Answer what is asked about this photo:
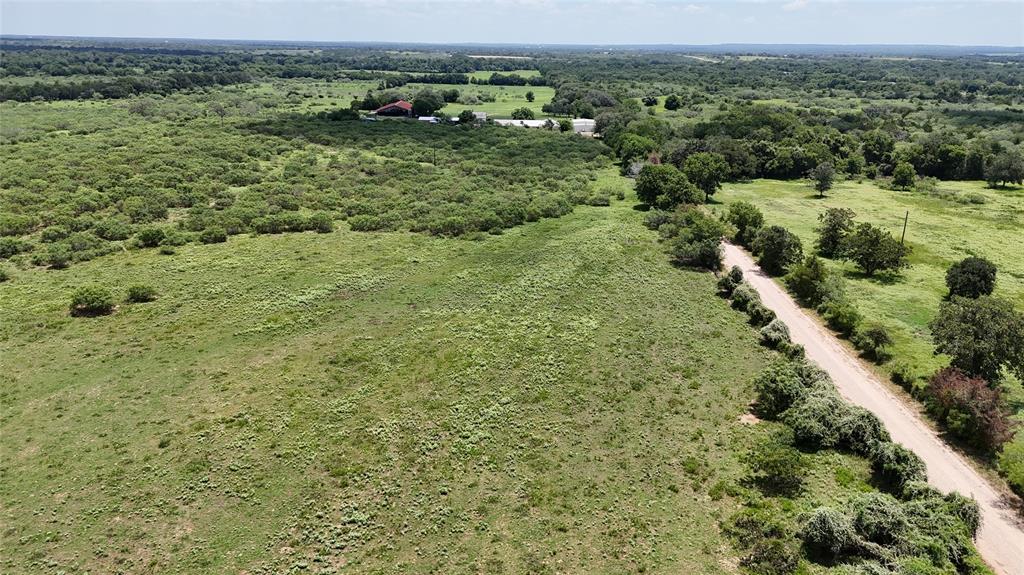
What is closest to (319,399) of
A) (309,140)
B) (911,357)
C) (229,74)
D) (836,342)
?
(836,342)

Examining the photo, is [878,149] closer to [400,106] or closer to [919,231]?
[919,231]

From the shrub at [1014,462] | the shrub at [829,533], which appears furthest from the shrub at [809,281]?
the shrub at [829,533]

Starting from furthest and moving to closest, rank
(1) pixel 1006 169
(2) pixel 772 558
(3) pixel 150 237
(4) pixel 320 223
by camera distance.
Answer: (1) pixel 1006 169 < (4) pixel 320 223 < (3) pixel 150 237 < (2) pixel 772 558

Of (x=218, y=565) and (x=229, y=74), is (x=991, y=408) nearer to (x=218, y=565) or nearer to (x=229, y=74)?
(x=218, y=565)

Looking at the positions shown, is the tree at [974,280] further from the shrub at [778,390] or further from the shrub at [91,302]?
the shrub at [91,302]

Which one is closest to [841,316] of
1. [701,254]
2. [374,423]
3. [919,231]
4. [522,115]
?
[701,254]

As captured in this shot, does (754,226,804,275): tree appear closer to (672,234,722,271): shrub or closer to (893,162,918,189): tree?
(672,234,722,271): shrub

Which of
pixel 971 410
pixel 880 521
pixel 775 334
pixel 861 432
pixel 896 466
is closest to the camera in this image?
pixel 880 521
